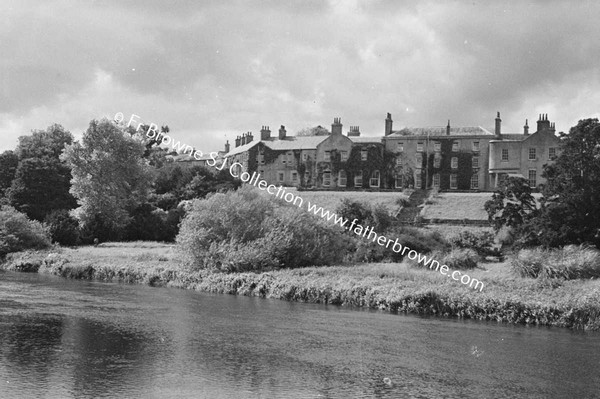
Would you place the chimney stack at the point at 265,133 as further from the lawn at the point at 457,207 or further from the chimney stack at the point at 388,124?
the lawn at the point at 457,207

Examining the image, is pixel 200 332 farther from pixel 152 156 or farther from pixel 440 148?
pixel 152 156

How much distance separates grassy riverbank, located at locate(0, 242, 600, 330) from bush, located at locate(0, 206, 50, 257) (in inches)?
144

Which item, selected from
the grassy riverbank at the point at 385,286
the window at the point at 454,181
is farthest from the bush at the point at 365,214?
the window at the point at 454,181

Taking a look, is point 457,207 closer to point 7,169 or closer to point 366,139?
point 366,139

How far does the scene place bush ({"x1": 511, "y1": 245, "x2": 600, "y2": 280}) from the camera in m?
33.1

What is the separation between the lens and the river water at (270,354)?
16.1m

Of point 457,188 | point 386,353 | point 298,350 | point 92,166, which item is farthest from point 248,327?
point 457,188

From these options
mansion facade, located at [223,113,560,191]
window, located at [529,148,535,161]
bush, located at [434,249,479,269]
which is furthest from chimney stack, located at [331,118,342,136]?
bush, located at [434,249,479,269]

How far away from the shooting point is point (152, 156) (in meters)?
87.2

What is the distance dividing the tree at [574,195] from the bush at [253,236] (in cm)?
1266

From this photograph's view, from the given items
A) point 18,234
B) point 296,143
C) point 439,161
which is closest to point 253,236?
point 18,234

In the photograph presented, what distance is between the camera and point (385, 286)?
32.0m

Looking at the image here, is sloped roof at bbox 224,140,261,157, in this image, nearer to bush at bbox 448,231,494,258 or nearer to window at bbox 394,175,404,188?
window at bbox 394,175,404,188

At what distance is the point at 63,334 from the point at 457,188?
207ft
